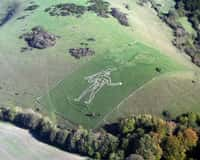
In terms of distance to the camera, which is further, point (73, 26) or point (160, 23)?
point (160, 23)

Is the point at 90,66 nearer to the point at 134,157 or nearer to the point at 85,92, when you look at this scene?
the point at 85,92

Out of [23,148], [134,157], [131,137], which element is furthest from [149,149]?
[23,148]

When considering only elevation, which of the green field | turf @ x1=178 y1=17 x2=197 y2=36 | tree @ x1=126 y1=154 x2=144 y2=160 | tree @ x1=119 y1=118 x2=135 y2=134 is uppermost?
tree @ x1=126 y1=154 x2=144 y2=160

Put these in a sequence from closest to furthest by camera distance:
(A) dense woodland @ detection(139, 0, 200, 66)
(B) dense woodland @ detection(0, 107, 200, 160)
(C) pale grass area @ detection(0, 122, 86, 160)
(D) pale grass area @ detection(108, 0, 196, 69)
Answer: (B) dense woodland @ detection(0, 107, 200, 160), (C) pale grass area @ detection(0, 122, 86, 160), (D) pale grass area @ detection(108, 0, 196, 69), (A) dense woodland @ detection(139, 0, 200, 66)

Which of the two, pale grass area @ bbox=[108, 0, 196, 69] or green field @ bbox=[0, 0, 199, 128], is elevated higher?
green field @ bbox=[0, 0, 199, 128]

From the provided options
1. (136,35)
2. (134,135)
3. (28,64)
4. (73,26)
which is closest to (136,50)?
(136,35)

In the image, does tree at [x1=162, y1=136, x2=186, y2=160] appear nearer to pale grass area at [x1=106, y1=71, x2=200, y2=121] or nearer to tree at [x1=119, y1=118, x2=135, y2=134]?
tree at [x1=119, y1=118, x2=135, y2=134]

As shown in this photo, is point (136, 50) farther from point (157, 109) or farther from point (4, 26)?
point (4, 26)

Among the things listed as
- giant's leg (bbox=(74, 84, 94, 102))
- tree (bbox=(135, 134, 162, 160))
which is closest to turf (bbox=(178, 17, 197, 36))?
giant's leg (bbox=(74, 84, 94, 102))
